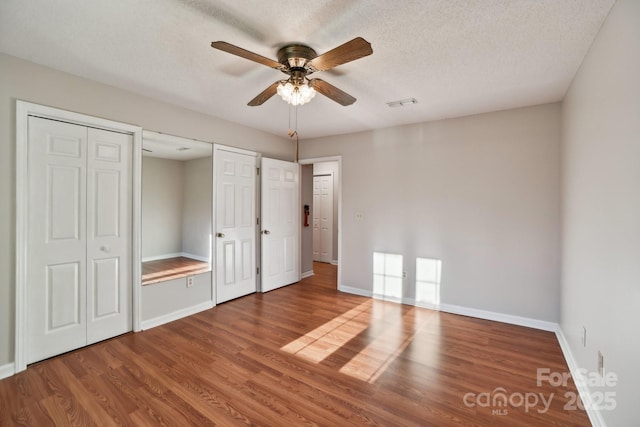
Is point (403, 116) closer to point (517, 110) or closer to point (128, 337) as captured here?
point (517, 110)

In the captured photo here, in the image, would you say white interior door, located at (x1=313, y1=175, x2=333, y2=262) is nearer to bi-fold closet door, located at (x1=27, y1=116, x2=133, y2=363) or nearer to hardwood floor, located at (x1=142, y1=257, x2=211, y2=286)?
hardwood floor, located at (x1=142, y1=257, x2=211, y2=286)

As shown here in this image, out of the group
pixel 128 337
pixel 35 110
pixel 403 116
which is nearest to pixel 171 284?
pixel 128 337

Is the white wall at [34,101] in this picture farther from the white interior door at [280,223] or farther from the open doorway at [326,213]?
the open doorway at [326,213]

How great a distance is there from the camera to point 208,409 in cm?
194

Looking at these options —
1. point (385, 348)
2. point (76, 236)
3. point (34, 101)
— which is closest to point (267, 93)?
point (34, 101)

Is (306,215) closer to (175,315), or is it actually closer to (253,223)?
(253,223)

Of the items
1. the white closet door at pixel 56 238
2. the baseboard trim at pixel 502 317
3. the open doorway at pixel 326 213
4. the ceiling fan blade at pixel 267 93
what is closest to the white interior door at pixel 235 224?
the white closet door at pixel 56 238

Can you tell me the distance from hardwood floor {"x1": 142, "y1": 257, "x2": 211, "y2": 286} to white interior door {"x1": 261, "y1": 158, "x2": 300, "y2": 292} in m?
1.03

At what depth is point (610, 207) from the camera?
166 cm

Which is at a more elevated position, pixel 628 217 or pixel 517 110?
pixel 517 110

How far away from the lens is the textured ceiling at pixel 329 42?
5.70 feet

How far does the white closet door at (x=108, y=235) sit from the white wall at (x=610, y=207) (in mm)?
3945

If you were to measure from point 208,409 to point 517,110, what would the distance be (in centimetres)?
426

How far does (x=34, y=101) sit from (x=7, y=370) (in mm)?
2229
